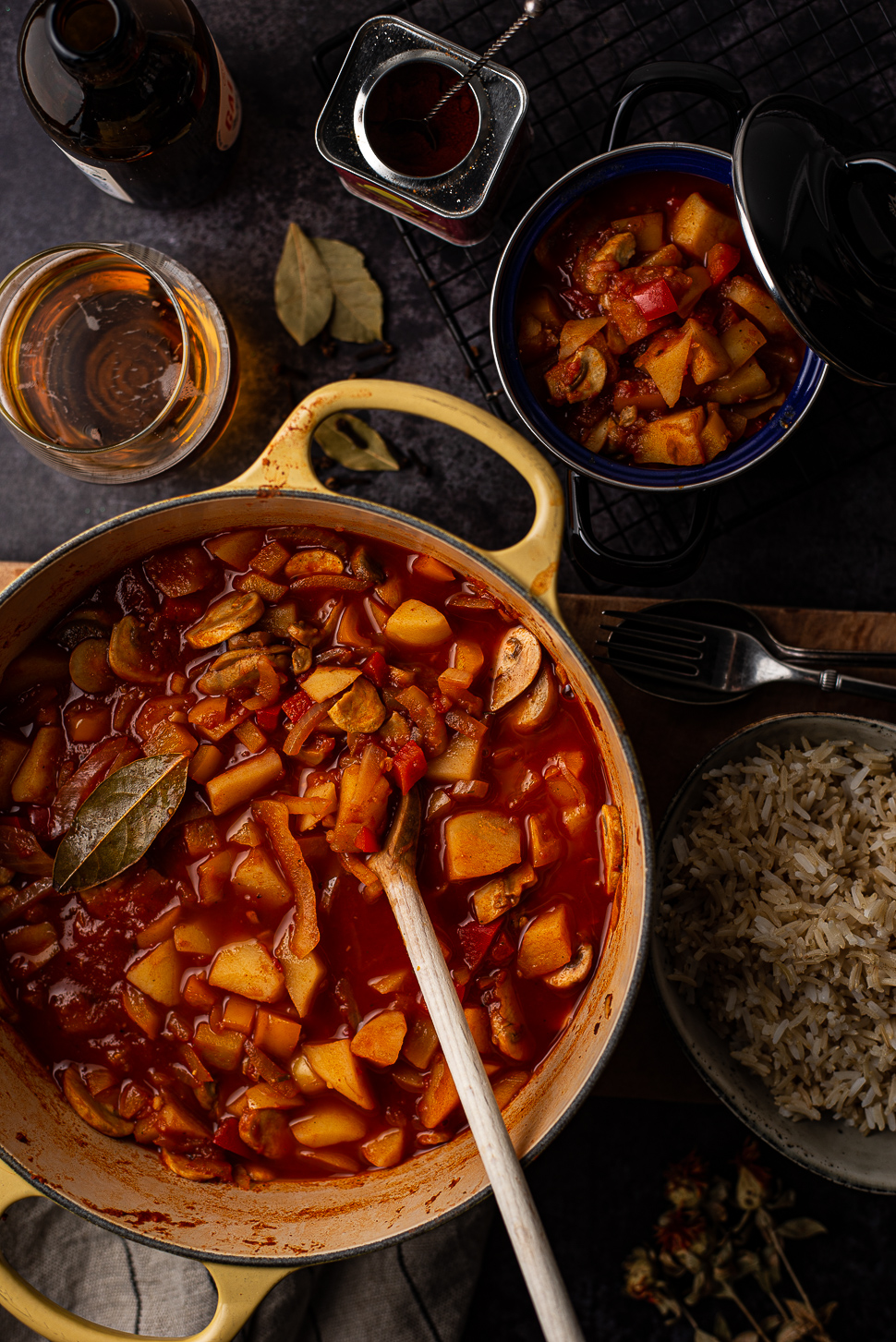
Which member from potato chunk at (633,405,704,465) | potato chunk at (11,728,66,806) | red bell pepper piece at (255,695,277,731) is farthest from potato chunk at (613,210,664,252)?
potato chunk at (11,728,66,806)

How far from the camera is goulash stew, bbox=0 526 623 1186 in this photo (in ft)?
5.86

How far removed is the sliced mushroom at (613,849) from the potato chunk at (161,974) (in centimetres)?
91

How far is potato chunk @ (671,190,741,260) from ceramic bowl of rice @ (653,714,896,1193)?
1.04 metres

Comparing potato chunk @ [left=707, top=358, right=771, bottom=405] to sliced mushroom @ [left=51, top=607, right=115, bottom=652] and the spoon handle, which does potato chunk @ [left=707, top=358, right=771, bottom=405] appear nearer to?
the spoon handle

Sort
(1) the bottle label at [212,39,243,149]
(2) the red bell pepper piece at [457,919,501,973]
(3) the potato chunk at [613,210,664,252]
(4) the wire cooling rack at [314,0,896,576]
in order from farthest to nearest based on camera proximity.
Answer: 1. (4) the wire cooling rack at [314,0,896,576]
2. (1) the bottle label at [212,39,243,149]
3. (3) the potato chunk at [613,210,664,252]
4. (2) the red bell pepper piece at [457,919,501,973]

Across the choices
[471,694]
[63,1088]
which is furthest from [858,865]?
[63,1088]

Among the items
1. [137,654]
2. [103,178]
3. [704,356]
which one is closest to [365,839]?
[137,654]

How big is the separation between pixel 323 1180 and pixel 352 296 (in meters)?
2.03

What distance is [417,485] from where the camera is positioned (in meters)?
2.21

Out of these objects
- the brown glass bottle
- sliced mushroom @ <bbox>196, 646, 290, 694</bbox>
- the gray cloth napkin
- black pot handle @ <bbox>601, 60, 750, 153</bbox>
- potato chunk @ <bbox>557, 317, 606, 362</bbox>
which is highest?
the brown glass bottle

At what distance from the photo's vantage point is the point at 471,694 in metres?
1.85

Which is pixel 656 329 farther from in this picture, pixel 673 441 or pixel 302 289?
pixel 302 289

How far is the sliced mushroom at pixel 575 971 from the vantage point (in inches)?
71.1

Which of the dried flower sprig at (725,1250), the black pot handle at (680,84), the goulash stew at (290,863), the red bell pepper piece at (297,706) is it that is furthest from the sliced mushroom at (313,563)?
the dried flower sprig at (725,1250)
